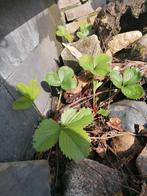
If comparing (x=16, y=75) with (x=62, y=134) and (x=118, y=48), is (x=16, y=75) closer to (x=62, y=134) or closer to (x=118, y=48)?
(x=62, y=134)

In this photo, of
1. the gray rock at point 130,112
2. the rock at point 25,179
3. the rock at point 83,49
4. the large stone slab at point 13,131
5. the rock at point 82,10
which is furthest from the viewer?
the rock at point 82,10

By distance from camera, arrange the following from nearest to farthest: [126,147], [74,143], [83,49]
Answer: [74,143] < [126,147] < [83,49]

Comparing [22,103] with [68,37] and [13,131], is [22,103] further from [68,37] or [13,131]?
[68,37]

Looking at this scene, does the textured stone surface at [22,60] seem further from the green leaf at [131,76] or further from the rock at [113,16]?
the green leaf at [131,76]

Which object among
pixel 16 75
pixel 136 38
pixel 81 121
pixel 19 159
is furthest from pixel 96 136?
pixel 136 38

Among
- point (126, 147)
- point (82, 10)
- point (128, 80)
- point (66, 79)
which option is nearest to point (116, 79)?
A: point (128, 80)

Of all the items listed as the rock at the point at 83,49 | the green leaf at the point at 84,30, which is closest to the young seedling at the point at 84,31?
the green leaf at the point at 84,30

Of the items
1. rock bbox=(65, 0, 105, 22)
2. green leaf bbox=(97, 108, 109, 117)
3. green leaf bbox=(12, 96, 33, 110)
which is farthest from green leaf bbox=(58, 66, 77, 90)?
rock bbox=(65, 0, 105, 22)
